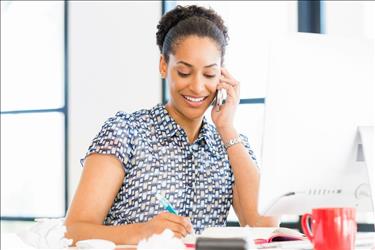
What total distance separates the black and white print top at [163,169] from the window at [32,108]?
261 centimetres

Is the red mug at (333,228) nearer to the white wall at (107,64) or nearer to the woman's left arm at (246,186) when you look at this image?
the woman's left arm at (246,186)

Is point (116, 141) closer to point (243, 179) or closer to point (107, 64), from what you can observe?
point (243, 179)

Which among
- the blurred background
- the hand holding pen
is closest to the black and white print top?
the hand holding pen

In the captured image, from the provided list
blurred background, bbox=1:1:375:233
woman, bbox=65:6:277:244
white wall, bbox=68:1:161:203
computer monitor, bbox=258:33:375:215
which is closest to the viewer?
computer monitor, bbox=258:33:375:215

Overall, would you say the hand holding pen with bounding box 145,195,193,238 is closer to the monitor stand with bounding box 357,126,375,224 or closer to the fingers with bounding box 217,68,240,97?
the monitor stand with bounding box 357,126,375,224

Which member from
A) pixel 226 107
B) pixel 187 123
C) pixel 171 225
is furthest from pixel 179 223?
pixel 226 107

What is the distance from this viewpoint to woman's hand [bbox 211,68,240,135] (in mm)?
2203

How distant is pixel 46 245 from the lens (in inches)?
58.6

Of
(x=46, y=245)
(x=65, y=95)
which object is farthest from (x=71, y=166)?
(x=46, y=245)

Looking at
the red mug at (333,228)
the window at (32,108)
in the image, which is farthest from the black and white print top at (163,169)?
the window at (32,108)

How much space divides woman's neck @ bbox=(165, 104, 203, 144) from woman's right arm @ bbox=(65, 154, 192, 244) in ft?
0.88

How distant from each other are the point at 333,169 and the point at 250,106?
2762 millimetres

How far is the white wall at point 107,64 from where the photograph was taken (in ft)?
14.0

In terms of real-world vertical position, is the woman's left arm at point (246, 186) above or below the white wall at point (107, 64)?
below
